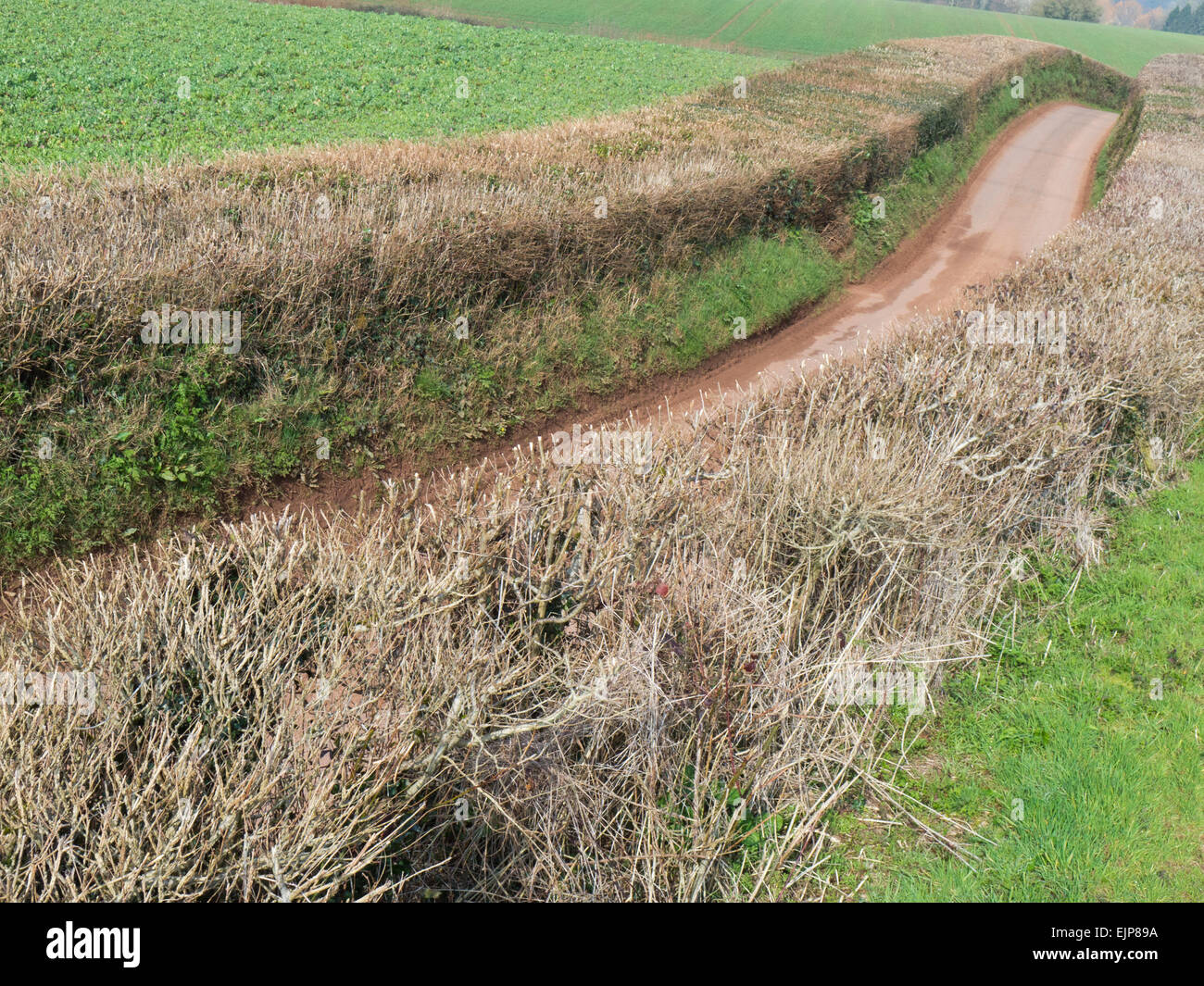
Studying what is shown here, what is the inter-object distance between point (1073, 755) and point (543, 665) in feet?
12.0

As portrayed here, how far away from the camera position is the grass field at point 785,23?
51875mm

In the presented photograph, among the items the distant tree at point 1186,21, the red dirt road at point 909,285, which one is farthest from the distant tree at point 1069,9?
the red dirt road at point 909,285

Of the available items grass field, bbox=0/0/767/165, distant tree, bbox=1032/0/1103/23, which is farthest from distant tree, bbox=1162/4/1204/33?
grass field, bbox=0/0/767/165

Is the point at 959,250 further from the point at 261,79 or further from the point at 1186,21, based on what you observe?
the point at 1186,21

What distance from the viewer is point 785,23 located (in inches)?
2434

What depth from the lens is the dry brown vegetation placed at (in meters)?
3.21

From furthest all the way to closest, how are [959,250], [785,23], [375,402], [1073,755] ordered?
[785,23] < [959,250] < [375,402] < [1073,755]

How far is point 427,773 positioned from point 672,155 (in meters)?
13.3

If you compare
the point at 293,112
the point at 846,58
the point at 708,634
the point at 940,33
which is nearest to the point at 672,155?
the point at 293,112

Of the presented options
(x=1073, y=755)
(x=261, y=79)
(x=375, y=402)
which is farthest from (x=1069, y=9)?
(x=1073, y=755)

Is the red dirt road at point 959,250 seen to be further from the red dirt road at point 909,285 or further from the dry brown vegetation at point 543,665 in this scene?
the dry brown vegetation at point 543,665

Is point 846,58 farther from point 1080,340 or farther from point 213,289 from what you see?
point 213,289

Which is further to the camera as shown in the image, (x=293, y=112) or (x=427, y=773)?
(x=293, y=112)
